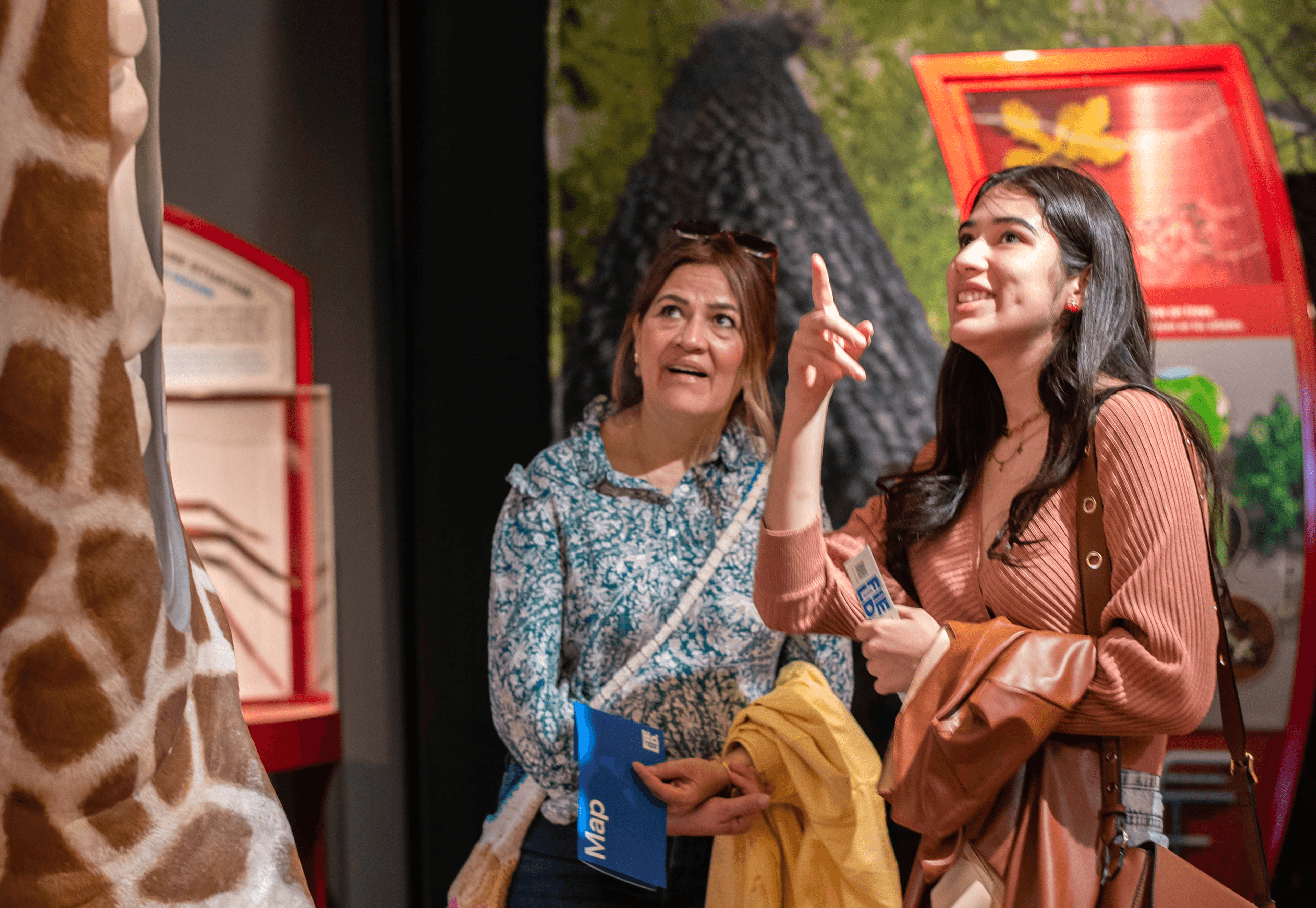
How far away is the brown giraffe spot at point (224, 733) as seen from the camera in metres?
1.11

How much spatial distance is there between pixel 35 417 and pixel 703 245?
146 centimetres

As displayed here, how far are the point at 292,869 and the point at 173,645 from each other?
28 cm

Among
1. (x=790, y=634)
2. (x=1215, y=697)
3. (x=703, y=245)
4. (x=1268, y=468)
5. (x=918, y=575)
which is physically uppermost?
(x=703, y=245)

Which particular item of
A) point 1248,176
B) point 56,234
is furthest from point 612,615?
point 1248,176

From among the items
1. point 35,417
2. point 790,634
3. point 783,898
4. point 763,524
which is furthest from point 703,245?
point 35,417

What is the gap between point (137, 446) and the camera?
1000 mm

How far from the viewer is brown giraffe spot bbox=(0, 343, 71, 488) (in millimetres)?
930

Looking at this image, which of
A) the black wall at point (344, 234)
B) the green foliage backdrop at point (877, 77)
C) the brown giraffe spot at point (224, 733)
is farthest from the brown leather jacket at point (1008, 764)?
the black wall at point (344, 234)

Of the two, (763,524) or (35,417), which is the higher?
(35,417)

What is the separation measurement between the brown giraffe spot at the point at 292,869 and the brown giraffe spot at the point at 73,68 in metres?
0.76

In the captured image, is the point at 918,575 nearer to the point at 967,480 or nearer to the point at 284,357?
the point at 967,480

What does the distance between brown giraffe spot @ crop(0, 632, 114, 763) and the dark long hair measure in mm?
1244

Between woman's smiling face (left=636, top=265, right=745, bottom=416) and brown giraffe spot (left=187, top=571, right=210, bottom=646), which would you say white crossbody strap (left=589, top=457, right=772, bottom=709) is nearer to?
woman's smiling face (left=636, top=265, right=745, bottom=416)

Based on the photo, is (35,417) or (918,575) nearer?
(35,417)
